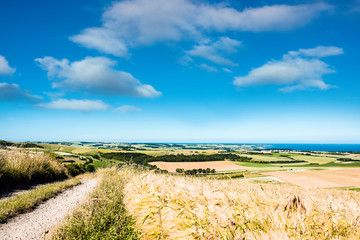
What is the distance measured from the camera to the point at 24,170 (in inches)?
382

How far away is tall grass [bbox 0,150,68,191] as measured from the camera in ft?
28.4

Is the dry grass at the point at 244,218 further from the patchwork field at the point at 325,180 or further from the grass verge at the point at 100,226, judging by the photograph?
the patchwork field at the point at 325,180

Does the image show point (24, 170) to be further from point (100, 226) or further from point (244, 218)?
point (244, 218)

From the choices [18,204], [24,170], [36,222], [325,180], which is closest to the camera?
[36,222]

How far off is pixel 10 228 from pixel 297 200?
599cm

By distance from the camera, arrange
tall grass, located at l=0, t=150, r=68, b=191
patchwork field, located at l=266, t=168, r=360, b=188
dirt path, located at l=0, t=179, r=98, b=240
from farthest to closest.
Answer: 1. patchwork field, located at l=266, t=168, r=360, b=188
2. tall grass, located at l=0, t=150, r=68, b=191
3. dirt path, located at l=0, t=179, r=98, b=240

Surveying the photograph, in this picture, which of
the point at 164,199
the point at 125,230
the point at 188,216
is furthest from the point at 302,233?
the point at 125,230

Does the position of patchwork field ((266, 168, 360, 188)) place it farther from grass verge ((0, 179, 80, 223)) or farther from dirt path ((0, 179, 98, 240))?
grass verge ((0, 179, 80, 223))

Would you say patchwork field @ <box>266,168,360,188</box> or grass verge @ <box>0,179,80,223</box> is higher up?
grass verge @ <box>0,179,80,223</box>

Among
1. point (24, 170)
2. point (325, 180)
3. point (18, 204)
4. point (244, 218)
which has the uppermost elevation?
point (244, 218)

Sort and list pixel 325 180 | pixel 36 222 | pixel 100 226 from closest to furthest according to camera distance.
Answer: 1. pixel 100 226
2. pixel 36 222
3. pixel 325 180

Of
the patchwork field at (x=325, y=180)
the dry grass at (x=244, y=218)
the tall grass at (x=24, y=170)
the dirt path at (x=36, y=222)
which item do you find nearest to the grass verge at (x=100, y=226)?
the dry grass at (x=244, y=218)

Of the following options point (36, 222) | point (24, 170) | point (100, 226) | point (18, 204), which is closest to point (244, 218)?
point (100, 226)

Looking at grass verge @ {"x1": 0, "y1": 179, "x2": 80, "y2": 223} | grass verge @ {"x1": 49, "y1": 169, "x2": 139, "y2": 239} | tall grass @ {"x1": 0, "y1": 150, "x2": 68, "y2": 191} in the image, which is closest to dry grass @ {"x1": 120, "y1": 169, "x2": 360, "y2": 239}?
grass verge @ {"x1": 49, "y1": 169, "x2": 139, "y2": 239}
